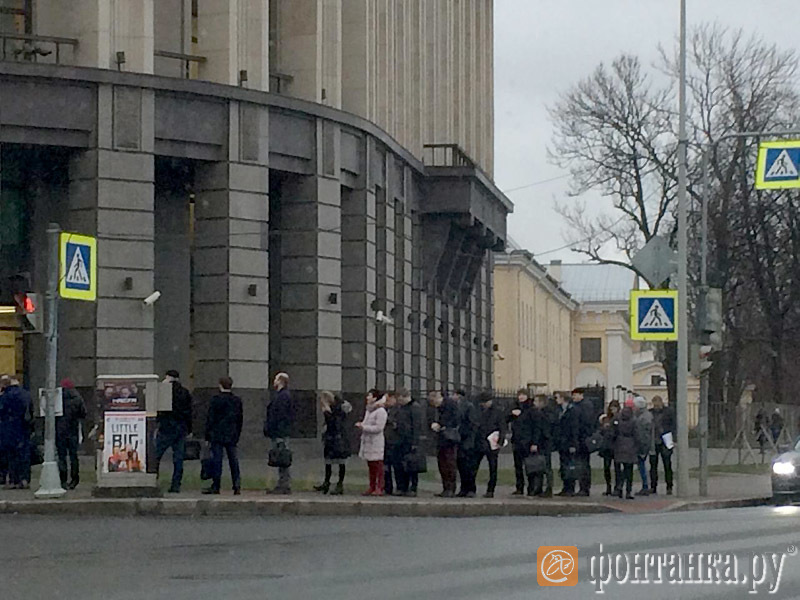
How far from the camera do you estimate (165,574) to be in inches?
593

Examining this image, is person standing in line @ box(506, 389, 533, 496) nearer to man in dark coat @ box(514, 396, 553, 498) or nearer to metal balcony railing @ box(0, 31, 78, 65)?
man in dark coat @ box(514, 396, 553, 498)

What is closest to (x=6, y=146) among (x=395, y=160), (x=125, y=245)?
(x=125, y=245)

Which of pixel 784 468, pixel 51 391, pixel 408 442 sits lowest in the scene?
pixel 784 468

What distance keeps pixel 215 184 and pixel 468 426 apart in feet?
40.2

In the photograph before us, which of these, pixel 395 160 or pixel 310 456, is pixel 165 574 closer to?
pixel 310 456

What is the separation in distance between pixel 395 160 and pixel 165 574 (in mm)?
30399

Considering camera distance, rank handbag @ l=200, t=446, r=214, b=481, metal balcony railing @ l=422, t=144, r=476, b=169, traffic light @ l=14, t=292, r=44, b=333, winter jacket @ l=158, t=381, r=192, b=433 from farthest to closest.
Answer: metal balcony railing @ l=422, t=144, r=476, b=169 < winter jacket @ l=158, t=381, r=192, b=433 < handbag @ l=200, t=446, r=214, b=481 < traffic light @ l=14, t=292, r=44, b=333

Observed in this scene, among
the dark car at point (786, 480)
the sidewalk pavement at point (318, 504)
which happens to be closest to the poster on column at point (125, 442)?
the sidewalk pavement at point (318, 504)

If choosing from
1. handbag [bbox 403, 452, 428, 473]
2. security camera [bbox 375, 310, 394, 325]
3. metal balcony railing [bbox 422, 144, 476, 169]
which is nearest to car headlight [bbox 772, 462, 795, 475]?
handbag [bbox 403, 452, 428, 473]

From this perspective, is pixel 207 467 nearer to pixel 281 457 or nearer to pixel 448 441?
pixel 281 457

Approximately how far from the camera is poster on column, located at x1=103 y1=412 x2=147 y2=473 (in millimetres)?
23766

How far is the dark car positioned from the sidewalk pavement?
78 centimetres

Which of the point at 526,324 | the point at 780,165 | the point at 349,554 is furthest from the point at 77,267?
the point at 526,324

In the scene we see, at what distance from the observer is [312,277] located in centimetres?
3916
